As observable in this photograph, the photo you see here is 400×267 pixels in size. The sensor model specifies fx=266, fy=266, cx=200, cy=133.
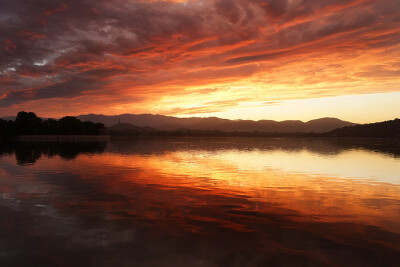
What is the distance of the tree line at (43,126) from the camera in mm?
139125

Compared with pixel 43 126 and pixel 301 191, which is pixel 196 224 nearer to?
pixel 301 191

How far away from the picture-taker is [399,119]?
198 m

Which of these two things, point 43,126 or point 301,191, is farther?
point 43,126

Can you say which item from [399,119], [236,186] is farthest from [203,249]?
[399,119]

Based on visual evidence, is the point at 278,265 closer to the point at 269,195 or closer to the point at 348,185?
the point at 269,195

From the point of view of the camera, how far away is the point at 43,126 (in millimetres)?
152875

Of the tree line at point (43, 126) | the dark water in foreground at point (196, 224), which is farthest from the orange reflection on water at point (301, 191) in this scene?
the tree line at point (43, 126)

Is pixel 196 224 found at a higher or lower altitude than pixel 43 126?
lower

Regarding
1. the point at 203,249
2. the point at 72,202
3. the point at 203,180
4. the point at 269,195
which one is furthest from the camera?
the point at 203,180

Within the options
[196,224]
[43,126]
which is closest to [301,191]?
[196,224]

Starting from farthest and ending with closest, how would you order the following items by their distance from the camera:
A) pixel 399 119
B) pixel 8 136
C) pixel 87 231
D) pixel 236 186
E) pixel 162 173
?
pixel 399 119
pixel 8 136
pixel 162 173
pixel 236 186
pixel 87 231

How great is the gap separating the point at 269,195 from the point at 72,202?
→ 11953 mm

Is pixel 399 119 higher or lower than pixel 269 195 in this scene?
higher

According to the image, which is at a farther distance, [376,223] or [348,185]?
[348,185]
